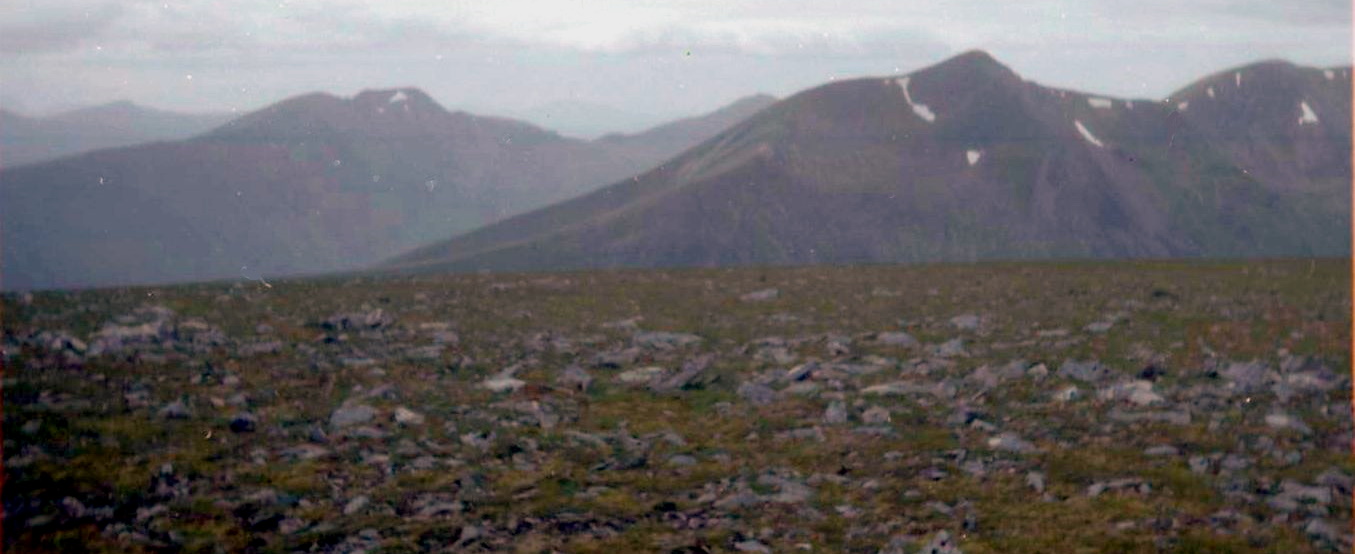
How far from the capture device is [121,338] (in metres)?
22.3

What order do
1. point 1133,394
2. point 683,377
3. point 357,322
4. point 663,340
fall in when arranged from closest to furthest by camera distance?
point 1133,394 → point 683,377 → point 663,340 → point 357,322

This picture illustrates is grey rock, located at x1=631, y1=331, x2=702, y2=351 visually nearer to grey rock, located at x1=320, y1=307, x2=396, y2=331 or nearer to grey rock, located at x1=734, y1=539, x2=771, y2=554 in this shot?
grey rock, located at x1=320, y1=307, x2=396, y2=331

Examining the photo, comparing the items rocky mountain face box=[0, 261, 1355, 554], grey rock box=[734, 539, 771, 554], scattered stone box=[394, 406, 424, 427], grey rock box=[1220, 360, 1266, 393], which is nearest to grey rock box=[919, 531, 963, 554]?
rocky mountain face box=[0, 261, 1355, 554]

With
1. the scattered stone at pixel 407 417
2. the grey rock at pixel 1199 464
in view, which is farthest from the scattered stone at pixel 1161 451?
the scattered stone at pixel 407 417

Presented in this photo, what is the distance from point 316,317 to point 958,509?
20.0 m

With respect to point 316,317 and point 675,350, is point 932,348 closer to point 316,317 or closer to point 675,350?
point 675,350

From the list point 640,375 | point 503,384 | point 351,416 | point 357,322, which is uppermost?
point 357,322

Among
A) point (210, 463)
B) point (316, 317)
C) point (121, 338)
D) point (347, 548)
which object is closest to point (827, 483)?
point (347, 548)

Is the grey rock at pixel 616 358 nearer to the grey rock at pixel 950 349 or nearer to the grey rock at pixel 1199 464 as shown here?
the grey rock at pixel 950 349

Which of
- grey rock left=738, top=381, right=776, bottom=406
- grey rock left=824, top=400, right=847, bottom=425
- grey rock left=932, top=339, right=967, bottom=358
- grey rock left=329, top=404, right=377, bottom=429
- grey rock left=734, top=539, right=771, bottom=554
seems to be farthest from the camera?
grey rock left=932, top=339, right=967, bottom=358

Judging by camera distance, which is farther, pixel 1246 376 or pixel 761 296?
pixel 761 296

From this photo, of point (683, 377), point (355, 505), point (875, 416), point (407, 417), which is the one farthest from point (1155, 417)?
point (355, 505)

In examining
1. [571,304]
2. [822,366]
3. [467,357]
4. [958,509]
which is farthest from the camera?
[571,304]

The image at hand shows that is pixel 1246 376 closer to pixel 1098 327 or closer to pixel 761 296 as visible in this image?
pixel 1098 327
